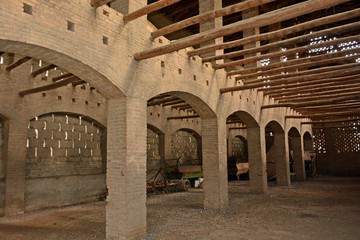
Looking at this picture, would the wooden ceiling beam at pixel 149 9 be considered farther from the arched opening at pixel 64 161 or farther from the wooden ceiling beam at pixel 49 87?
the arched opening at pixel 64 161

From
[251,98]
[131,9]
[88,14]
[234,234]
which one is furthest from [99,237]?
[251,98]

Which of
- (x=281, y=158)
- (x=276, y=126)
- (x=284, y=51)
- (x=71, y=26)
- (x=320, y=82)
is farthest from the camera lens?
(x=281, y=158)

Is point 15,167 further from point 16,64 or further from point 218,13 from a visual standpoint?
point 218,13

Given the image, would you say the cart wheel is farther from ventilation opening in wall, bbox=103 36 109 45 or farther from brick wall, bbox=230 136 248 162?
ventilation opening in wall, bbox=103 36 109 45

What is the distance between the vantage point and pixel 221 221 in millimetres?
8227

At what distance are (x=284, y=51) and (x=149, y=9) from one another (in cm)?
417

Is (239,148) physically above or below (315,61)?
below

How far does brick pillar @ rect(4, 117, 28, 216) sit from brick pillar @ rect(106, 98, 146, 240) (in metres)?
5.11

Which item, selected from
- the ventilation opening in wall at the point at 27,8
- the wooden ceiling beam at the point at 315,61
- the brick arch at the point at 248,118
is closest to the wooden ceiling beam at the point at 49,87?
the ventilation opening in wall at the point at 27,8

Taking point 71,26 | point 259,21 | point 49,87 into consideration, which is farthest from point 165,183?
point 259,21

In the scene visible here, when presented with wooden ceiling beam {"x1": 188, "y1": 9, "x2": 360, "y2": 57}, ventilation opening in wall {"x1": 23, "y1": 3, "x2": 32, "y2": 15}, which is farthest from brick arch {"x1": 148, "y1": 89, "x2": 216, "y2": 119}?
ventilation opening in wall {"x1": 23, "y1": 3, "x2": 32, "y2": 15}

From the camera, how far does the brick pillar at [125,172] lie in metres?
6.42

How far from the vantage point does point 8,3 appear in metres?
4.55

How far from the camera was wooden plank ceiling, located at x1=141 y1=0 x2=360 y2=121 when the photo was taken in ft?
19.1
